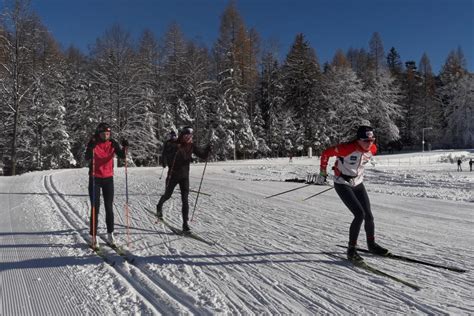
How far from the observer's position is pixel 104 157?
588 centimetres

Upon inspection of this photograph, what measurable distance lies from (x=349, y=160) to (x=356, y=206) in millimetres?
600

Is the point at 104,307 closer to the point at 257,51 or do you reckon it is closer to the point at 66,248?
the point at 66,248

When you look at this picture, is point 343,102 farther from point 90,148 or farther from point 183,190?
point 90,148

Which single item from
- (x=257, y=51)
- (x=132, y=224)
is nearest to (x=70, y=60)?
(x=257, y=51)

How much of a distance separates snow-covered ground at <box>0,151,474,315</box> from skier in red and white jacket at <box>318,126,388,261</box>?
47 cm

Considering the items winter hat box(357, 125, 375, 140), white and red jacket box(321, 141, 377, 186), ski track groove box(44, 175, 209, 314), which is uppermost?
winter hat box(357, 125, 375, 140)

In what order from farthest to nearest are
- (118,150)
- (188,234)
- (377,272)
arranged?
(188,234) → (118,150) → (377,272)

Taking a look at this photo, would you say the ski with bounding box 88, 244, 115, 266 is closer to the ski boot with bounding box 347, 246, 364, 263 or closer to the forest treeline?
the ski boot with bounding box 347, 246, 364, 263

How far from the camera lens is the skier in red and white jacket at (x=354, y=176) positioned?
4914 millimetres

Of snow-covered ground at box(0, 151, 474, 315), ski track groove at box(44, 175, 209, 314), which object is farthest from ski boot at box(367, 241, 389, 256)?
ski track groove at box(44, 175, 209, 314)

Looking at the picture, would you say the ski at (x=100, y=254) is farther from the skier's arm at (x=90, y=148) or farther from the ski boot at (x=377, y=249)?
the ski boot at (x=377, y=249)

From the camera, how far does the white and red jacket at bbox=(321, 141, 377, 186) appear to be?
196 inches

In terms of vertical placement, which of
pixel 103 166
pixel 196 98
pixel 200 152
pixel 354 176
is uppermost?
pixel 196 98

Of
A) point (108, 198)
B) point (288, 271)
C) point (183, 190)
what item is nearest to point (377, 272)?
point (288, 271)
